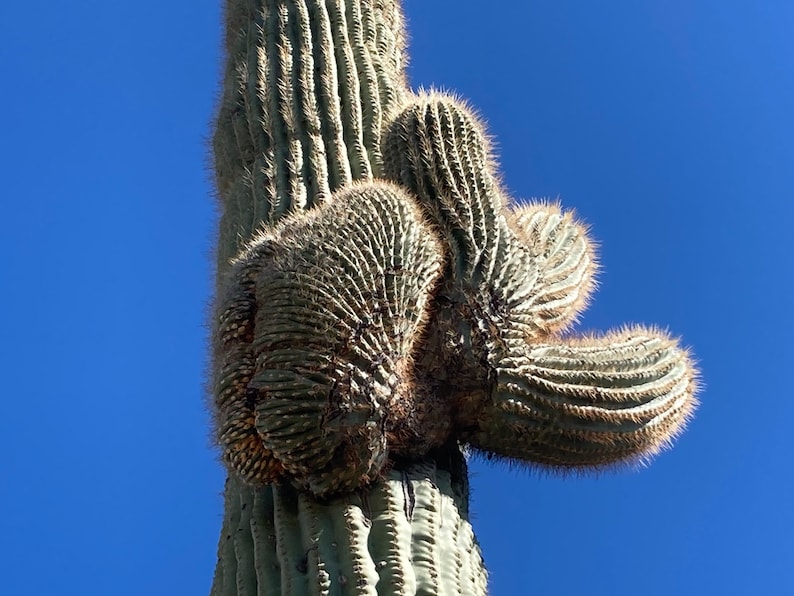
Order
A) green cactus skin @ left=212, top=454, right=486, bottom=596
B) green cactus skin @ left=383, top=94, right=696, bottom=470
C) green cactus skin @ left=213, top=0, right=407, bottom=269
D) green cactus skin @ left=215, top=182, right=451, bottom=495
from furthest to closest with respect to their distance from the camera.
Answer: green cactus skin @ left=213, top=0, right=407, bottom=269
green cactus skin @ left=383, top=94, right=696, bottom=470
green cactus skin @ left=215, top=182, right=451, bottom=495
green cactus skin @ left=212, top=454, right=486, bottom=596

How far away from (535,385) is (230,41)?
210 centimetres

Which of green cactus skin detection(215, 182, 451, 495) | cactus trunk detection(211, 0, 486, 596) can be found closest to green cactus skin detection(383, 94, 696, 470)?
green cactus skin detection(215, 182, 451, 495)

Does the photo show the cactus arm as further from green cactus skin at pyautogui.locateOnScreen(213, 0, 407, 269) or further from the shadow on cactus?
green cactus skin at pyautogui.locateOnScreen(213, 0, 407, 269)

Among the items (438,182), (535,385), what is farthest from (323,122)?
(535,385)

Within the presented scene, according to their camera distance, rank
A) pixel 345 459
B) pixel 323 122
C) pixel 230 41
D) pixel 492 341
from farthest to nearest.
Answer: pixel 230 41, pixel 323 122, pixel 492 341, pixel 345 459

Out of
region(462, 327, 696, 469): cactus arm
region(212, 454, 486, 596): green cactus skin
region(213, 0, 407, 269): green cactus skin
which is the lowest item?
region(212, 454, 486, 596): green cactus skin

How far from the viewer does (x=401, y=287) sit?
2650 millimetres

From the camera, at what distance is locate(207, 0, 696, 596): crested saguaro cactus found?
2.48m

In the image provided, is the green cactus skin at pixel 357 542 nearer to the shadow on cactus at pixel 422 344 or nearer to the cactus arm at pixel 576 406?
the shadow on cactus at pixel 422 344

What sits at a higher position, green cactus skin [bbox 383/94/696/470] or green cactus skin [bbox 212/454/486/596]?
green cactus skin [bbox 383/94/696/470]

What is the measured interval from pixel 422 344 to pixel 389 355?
0.71ft

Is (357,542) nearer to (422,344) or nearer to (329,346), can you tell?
(329,346)

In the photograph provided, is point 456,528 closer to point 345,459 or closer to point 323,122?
point 345,459

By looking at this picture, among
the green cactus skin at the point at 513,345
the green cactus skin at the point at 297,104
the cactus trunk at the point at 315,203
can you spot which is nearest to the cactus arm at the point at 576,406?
the green cactus skin at the point at 513,345
